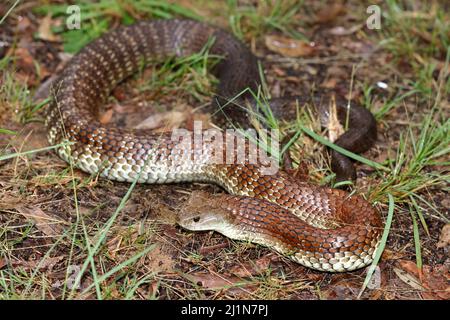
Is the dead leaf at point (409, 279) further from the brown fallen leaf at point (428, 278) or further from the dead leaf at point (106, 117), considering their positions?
the dead leaf at point (106, 117)

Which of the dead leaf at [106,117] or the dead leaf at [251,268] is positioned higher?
the dead leaf at [106,117]

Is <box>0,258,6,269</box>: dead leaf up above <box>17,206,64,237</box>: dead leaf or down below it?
below

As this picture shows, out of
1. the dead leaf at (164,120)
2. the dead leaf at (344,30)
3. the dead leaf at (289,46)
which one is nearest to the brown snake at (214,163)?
the dead leaf at (164,120)

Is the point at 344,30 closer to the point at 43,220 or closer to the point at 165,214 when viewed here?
the point at 165,214

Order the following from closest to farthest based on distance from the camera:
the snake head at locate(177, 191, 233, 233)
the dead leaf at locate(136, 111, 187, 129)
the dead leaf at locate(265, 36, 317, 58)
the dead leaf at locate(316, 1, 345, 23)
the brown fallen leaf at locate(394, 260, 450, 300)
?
the brown fallen leaf at locate(394, 260, 450, 300), the snake head at locate(177, 191, 233, 233), the dead leaf at locate(136, 111, 187, 129), the dead leaf at locate(265, 36, 317, 58), the dead leaf at locate(316, 1, 345, 23)

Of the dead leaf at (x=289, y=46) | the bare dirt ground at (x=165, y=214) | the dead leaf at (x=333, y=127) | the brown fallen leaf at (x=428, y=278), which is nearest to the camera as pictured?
the bare dirt ground at (x=165, y=214)

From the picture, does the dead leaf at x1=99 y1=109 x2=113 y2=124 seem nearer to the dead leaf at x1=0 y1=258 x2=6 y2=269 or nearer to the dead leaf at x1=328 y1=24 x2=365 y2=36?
the dead leaf at x1=0 y1=258 x2=6 y2=269

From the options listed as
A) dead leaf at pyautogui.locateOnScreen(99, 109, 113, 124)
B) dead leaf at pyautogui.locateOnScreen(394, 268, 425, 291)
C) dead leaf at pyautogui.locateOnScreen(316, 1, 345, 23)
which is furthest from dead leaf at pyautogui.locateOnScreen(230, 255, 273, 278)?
dead leaf at pyautogui.locateOnScreen(316, 1, 345, 23)
